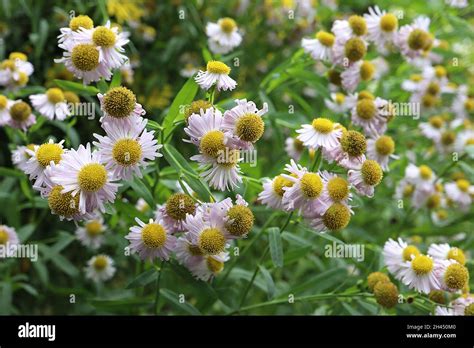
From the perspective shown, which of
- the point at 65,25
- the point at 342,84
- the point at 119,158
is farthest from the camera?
the point at 65,25

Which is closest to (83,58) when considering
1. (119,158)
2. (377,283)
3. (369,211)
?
A: (119,158)

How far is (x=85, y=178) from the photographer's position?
0.99 metres

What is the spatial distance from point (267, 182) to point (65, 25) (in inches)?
37.8

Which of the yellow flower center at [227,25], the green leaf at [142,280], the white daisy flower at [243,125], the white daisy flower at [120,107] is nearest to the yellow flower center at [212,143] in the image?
the white daisy flower at [243,125]

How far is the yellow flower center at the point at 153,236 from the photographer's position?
1104 millimetres

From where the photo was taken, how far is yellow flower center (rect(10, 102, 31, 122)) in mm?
1356

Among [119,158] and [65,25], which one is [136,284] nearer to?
[119,158]

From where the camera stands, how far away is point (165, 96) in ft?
6.52

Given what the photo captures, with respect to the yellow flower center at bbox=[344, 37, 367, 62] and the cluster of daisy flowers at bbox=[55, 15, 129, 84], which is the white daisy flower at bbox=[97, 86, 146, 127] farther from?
the yellow flower center at bbox=[344, 37, 367, 62]

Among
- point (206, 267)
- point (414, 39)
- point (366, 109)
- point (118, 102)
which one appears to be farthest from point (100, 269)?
point (414, 39)

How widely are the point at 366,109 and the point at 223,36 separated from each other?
1.61 feet

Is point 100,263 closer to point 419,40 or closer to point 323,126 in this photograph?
point 323,126

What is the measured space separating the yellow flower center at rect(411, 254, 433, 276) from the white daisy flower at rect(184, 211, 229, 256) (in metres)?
0.41

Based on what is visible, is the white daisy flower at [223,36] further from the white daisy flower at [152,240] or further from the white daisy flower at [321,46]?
the white daisy flower at [152,240]
